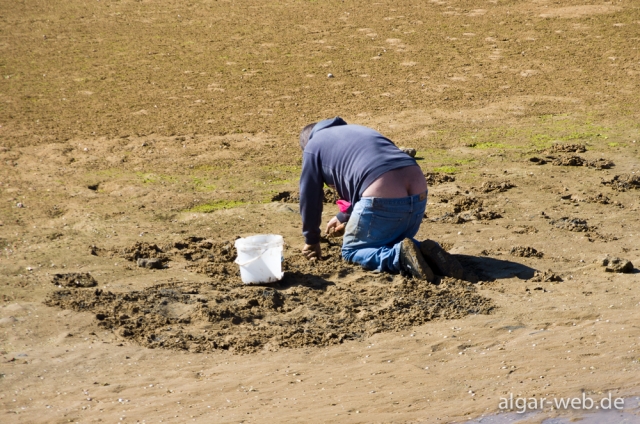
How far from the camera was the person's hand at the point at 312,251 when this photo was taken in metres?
6.07

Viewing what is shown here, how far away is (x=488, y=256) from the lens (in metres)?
6.17

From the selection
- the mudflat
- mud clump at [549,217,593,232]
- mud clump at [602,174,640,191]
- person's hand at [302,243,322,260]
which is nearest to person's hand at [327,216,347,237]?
the mudflat

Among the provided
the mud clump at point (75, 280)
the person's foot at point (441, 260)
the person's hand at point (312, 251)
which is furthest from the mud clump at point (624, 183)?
the mud clump at point (75, 280)

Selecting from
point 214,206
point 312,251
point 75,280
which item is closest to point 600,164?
point 312,251

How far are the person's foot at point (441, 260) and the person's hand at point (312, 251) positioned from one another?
778 millimetres

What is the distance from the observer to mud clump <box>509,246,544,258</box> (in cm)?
614

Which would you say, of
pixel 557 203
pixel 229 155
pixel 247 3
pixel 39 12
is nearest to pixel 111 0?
pixel 39 12

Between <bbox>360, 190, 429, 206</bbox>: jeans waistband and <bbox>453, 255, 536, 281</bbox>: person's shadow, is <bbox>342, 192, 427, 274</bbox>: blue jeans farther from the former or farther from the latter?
<bbox>453, 255, 536, 281</bbox>: person's shadow

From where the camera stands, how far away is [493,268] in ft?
19.5

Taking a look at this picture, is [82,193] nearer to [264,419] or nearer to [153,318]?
[153,318]

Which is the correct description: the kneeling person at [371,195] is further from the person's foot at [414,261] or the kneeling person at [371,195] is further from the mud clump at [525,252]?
the mud clump at [525,252]

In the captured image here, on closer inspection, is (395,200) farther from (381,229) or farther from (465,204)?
(465,204)

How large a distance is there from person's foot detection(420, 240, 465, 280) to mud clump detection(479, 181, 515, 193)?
1.97 meters

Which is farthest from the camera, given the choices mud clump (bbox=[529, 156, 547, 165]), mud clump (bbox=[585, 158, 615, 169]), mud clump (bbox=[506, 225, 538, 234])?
mud clump (bbox=[529, 156, 547, 165])
